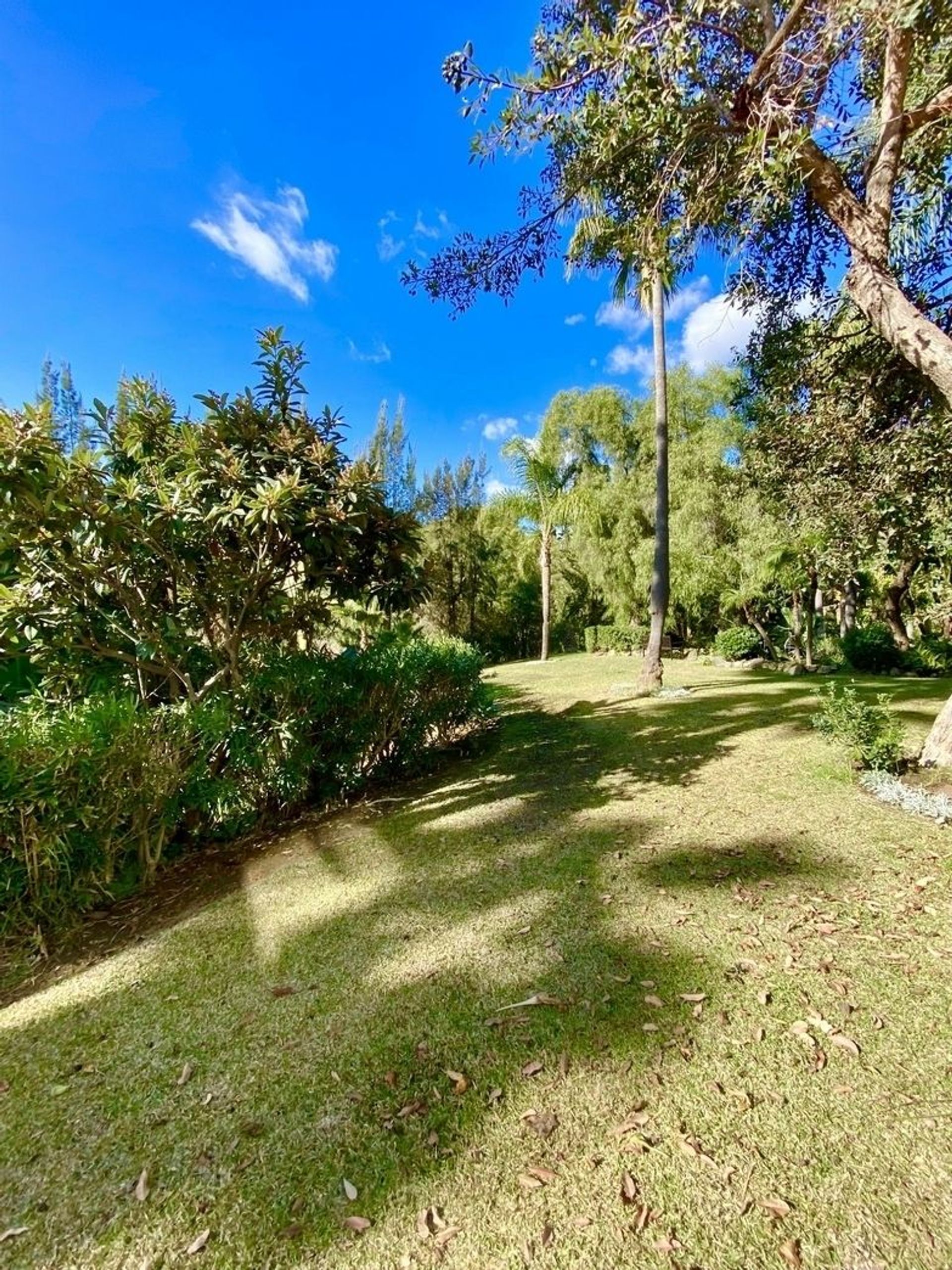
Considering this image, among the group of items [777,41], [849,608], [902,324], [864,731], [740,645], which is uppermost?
[777,41]

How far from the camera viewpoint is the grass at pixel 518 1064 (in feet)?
4.17

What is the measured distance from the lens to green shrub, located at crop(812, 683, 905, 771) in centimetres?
400

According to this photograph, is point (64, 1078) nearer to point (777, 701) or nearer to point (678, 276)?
point (678, 276)


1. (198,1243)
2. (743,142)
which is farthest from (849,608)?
(198,1243)

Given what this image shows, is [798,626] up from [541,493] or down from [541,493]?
down

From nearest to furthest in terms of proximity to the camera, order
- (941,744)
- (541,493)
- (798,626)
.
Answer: (941,744) < (798,626) < (541,493)

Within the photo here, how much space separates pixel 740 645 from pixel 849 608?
2949mm

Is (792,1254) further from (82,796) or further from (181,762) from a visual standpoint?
(181,762)

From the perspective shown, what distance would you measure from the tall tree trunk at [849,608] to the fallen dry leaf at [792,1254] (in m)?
Result: 15.5

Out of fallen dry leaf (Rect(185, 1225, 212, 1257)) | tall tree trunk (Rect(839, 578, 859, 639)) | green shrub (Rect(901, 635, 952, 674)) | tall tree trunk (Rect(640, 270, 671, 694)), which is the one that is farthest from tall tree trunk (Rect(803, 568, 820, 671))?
fallen dry leaf (Rect(185, 1225, 212, 1257))

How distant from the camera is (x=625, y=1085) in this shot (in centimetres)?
162

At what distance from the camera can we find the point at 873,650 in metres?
11.8

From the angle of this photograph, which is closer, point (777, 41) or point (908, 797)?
point (777, 41)

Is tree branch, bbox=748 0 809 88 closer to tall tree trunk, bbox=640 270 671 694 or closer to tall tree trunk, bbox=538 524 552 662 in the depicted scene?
tall tree trunk, bbox=640 270 671 694
